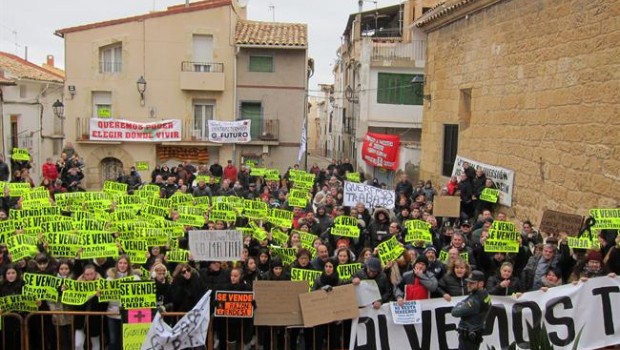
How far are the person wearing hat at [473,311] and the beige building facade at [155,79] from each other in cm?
1928

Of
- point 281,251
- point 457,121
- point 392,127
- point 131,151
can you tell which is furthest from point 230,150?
point 281,251

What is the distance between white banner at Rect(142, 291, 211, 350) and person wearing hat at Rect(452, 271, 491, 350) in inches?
105

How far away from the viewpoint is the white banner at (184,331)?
6.66 m

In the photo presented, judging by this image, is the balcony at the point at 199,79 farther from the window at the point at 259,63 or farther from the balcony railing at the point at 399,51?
the balcony railing at the point at 399,51

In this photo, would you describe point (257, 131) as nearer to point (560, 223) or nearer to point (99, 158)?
point (99, 158)

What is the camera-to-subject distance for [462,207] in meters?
13.6

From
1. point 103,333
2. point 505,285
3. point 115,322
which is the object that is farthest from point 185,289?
point 505,285

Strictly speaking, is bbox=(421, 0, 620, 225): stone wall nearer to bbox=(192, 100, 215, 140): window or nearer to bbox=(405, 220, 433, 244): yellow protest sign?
bbox=(405, 220, 433, 244): yellow protest sign

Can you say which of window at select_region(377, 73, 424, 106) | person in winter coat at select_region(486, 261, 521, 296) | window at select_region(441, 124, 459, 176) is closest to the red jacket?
window at select_region(441, 124, 459, 176)

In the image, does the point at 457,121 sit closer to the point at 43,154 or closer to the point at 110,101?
the point at 110,101

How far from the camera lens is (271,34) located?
26406 mm

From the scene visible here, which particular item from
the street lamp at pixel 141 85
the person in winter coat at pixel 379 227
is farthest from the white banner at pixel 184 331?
the street lamp at pixel 141 85

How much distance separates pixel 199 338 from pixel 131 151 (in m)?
19.4

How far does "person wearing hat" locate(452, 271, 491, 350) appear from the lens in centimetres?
657
